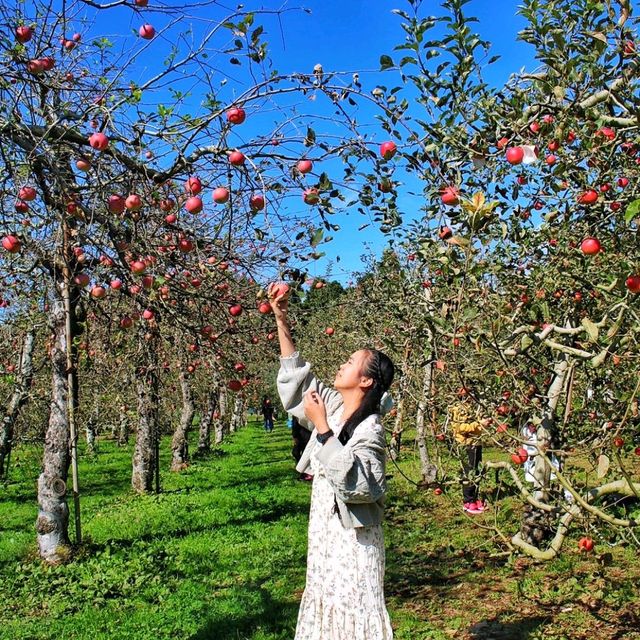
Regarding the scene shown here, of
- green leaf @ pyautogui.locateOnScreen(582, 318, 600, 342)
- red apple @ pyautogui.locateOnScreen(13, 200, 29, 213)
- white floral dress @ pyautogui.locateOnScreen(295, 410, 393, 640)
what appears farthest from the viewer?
red apple @ pyautogui.locateOnScreen(13, 200, 29, 213)

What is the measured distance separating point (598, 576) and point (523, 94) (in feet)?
14.1

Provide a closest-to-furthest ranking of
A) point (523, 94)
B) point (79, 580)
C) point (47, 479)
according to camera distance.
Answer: point (523, 94), point (79, 580), point (47, 479)

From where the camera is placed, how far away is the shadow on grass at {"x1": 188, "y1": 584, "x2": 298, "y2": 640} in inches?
187

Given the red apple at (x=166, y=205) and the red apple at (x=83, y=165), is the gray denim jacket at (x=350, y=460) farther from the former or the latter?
the red apple at (x=83, y=165)

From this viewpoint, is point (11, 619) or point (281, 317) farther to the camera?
point (11, 619)

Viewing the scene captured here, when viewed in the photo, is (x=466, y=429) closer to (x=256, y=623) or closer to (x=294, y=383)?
(x=294, y=383)

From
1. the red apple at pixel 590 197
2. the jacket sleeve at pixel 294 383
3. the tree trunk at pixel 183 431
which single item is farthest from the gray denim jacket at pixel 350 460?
the tree trunk at pixel 183 431

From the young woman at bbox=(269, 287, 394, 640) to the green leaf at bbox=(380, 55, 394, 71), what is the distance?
1191 mm

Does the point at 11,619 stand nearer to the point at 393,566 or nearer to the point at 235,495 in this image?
the point at 393,566

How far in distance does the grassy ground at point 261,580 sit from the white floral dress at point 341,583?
88 centimetres

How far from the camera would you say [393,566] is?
21.8 feet

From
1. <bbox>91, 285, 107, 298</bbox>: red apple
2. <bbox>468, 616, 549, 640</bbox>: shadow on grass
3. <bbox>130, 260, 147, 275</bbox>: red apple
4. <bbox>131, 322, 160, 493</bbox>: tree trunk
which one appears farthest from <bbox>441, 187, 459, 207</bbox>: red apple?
<bbox>131, 322, 160, 493</bbox>: tree trunk

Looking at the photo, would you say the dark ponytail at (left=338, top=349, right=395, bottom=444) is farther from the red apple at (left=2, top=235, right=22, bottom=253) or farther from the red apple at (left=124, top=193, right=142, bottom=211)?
the red apple at (left=2, top=235, right=22, bottom=253)

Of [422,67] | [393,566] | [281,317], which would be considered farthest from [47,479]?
[422,67]
